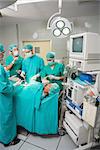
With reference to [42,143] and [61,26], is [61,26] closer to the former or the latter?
[61,26]

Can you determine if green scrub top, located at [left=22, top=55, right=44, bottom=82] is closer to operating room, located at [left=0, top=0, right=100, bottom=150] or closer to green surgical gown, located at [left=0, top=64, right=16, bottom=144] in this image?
operating room, located at [left=0, top=0, right=100, bottom=150]

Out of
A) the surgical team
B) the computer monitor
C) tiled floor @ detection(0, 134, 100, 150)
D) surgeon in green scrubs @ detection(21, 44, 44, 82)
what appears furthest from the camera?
surgeon in green scrubs @ detection(21, 44, 44, 82)

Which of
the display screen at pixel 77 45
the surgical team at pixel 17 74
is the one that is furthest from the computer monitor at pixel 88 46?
the surgical team at pixel 17 74

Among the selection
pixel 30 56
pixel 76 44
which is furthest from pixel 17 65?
pixel 76 44

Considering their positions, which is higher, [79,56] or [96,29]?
[96,29]

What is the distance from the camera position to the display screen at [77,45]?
6.07ft

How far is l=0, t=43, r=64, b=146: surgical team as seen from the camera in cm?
184

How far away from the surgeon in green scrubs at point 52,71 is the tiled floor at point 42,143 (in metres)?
0.90

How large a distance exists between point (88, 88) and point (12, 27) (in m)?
4.20

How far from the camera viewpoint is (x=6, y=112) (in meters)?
1.87

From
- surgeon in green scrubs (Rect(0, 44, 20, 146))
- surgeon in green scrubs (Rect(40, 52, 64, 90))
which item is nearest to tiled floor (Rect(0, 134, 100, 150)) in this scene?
surgeon in green scrubs (Rect(0, 44, 20, 146))

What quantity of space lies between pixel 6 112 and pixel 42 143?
729 millimetres

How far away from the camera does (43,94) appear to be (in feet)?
6.50

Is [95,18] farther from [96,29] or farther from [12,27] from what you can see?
[12,27]
